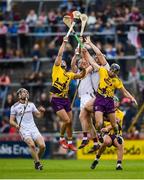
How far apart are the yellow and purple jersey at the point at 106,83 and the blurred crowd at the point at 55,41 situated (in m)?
11.7

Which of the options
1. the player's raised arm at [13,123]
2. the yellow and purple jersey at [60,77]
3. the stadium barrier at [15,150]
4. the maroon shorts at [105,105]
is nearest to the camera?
the maroon shorts at [105,105]

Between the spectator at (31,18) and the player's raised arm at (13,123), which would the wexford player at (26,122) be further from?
the spectator at (31,18)

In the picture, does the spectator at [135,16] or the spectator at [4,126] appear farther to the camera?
the spectator at [135,16]

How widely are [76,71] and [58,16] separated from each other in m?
16.1

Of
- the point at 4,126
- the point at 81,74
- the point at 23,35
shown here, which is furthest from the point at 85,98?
the point at 23,35

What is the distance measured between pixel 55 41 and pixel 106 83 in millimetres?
17976

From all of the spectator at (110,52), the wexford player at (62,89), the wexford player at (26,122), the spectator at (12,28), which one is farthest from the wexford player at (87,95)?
the spectator at (12,28)

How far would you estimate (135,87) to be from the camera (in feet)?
135

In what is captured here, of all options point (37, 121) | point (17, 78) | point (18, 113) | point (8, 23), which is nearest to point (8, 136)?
point (37, 121)

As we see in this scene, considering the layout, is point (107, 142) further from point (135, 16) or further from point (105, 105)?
point (135, 16)

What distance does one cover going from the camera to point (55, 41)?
4550cm

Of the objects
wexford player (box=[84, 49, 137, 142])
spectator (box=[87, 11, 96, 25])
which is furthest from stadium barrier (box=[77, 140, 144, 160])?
wexford player (box=[84, 49, 137, 142])

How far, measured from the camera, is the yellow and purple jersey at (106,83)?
90.9 ft

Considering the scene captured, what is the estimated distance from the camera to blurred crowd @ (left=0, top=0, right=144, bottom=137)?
4216 centimetres
